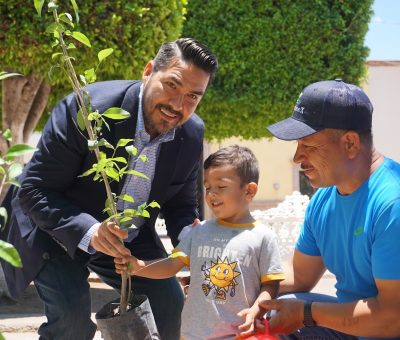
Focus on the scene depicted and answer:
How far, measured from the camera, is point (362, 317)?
8.87 feet

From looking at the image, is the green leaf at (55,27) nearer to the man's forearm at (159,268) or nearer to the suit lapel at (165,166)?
the man's forearm at (159,268)

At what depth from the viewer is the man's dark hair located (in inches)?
129

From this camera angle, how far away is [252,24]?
11.4m

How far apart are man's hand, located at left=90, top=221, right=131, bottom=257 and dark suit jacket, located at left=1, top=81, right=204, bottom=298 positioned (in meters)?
0.28

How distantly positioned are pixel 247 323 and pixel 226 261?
320 mm

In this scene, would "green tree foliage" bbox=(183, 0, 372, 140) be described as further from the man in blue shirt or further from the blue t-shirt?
the man in blue shirt

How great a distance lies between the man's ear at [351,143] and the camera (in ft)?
9.24

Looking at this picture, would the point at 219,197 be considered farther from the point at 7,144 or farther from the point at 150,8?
the point at 7,144

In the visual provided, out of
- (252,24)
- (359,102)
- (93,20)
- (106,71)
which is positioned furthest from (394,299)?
(252,24)

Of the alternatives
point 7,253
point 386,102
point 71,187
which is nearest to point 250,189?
point 71,187

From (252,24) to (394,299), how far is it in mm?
9145

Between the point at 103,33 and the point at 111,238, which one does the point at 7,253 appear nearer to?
the point at 111,238

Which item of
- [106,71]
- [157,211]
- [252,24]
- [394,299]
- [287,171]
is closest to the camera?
[394,299]

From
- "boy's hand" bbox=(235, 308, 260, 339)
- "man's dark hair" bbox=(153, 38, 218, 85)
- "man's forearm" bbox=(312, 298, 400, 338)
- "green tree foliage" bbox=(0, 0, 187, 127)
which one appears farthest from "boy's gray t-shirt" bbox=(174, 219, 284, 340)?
"green tree foliage" bbox=(0, 0, 187, 127)
